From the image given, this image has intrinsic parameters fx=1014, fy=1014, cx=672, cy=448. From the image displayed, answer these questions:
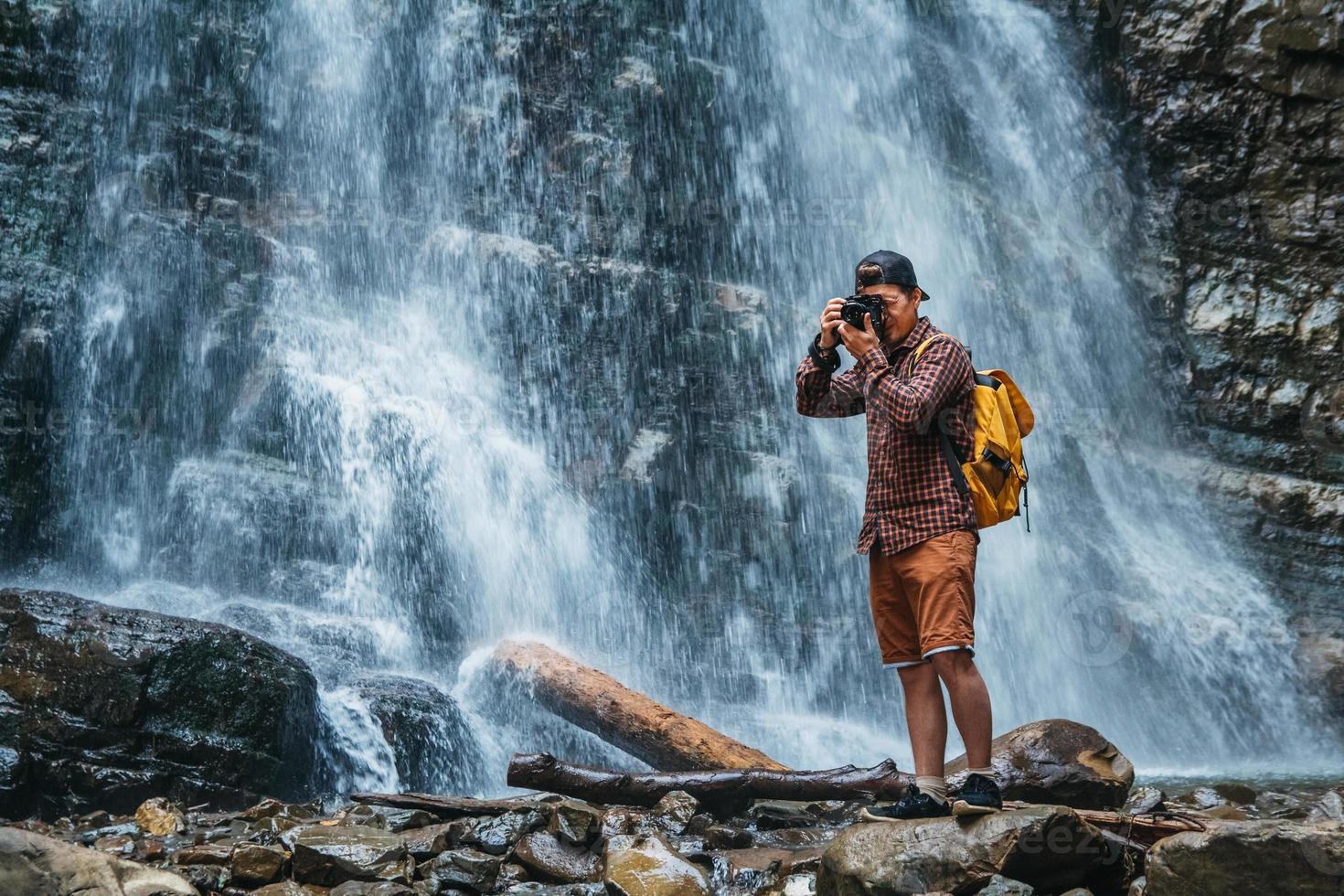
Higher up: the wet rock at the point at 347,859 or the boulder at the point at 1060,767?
the boulder at the point at 1060,767

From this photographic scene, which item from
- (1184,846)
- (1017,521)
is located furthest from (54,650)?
(1017,521)

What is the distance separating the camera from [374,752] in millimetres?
7406

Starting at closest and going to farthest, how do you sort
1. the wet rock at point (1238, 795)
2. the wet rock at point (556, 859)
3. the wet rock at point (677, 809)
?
1. the wet rock at point (556, 859)
2. the wet rock at point (677, 809)
3. the wet rock at point (1238, 795)

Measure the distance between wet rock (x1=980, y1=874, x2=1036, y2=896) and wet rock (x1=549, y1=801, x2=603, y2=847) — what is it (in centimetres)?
180

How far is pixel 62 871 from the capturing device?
125 inches

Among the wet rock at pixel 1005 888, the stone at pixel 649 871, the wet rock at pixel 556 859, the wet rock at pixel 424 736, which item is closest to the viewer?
the wet rock at pixel 1005 888

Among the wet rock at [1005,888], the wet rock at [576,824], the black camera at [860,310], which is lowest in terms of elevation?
the wet rock at [576,824]

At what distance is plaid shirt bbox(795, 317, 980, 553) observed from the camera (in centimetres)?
362

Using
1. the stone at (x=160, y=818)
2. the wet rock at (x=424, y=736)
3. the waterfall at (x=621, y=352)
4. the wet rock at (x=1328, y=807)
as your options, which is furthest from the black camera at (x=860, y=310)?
the waterfall at (x=621, y=352)

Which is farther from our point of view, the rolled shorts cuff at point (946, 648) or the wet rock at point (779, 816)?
the wet rock at point (779, 816)

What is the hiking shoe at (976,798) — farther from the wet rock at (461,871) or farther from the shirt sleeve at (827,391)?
the wet rock at (461,871)

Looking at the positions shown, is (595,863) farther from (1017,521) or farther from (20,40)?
(20,40)

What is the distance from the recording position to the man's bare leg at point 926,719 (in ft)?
11.8

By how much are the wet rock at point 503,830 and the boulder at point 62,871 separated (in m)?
1.17
